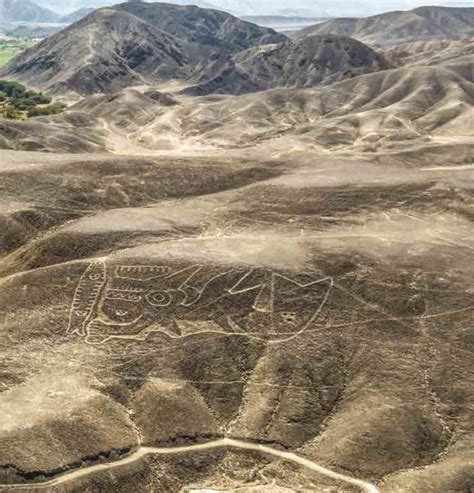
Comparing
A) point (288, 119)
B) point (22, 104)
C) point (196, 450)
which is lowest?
point (288, 119)

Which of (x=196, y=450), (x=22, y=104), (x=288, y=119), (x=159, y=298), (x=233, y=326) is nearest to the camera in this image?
(x=196, y=450)

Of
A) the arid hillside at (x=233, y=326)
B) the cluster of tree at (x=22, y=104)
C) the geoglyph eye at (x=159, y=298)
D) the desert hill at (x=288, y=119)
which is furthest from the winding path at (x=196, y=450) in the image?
the cluster of tree at (x=22, y=104)

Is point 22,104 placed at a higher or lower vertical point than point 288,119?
higher

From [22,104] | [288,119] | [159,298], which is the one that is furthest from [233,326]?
[22,104]

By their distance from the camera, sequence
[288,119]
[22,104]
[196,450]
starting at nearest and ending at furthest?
[196,450] < [288,119] < [22,104]

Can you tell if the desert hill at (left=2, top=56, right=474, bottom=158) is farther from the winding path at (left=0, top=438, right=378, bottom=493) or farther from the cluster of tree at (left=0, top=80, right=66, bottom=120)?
the winding path at (left=0, top=438, right=378, bottom=493)

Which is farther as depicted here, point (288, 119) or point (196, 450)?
point (288, 119)

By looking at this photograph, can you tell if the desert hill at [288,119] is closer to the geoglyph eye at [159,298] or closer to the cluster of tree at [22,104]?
the cluster of tree at [22,104]

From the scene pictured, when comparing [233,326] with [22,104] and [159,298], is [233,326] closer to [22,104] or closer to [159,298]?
[159,298]
